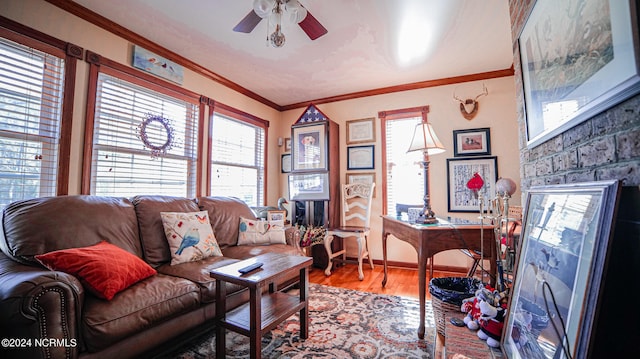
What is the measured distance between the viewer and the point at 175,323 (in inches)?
62.6

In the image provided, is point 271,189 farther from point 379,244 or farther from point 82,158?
point 82,158

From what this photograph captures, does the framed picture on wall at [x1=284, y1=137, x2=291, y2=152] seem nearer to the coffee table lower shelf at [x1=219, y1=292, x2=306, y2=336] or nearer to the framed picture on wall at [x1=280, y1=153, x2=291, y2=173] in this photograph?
the framed picture on wall at [x1=280, y1=153, x2=291, y2=173]

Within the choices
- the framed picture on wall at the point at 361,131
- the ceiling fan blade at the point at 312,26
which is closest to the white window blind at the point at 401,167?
the framed picture on wall at the point at 361,131

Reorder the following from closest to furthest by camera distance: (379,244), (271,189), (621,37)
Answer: (621,37)
(379,244)
(271,189)

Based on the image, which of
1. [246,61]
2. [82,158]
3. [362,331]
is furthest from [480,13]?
[82,158]

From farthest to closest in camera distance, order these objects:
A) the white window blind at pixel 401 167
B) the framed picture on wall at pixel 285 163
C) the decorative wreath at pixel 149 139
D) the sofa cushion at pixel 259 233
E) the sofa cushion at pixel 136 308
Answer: the framed picture on wall at pixel 285 163 → the white window blind at pixel 401 167 → the sofa cushion at pixel 259 233 → the decorative wreath at pixel 149 139 → the sofa cushion at pixel 136 308

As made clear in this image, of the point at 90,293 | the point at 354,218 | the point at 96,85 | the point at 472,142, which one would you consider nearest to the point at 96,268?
the point at 90,293

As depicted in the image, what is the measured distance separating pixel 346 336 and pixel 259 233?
132cm

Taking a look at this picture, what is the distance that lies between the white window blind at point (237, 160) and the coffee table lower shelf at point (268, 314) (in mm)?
1940

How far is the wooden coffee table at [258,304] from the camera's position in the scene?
1.44 metres

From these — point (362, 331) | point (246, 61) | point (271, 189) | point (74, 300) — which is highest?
point (246, 61)

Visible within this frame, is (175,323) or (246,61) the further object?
(246,61)

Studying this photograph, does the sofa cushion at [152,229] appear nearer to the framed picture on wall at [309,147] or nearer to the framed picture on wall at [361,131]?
the framed picture on wall at [309,147]

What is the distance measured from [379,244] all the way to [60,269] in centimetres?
335
